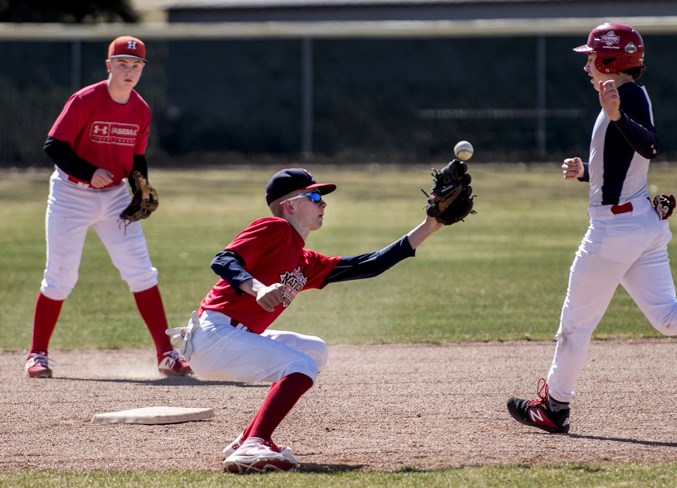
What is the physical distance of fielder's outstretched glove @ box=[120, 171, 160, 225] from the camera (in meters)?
7.45

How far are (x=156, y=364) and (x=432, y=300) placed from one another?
11.1 ft

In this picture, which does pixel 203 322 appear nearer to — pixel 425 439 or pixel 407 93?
pixel 425 439

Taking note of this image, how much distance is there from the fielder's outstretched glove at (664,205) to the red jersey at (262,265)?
1.70 m

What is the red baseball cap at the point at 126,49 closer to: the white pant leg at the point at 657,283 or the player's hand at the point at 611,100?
the player's hand at the point at 611,100

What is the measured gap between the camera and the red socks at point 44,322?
25.0ft

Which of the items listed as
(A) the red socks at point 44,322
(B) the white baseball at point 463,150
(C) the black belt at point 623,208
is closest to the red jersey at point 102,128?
(A) the red socks at point 44,322

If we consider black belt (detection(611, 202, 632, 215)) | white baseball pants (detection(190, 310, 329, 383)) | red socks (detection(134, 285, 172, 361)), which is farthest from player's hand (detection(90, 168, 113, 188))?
black belt (detection(611, 202, 632, 215))

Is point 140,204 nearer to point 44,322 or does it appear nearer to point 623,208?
point 44,322

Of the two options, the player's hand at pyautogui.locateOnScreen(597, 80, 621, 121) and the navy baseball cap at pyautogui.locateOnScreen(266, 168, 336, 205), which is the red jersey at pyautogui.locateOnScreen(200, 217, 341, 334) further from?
the player's hand at pyautogui.locateOnScreen(597, 80, 621, 121)

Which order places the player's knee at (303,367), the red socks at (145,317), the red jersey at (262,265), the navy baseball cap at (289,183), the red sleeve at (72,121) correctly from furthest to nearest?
the red socks at (145,317), the red sleeve at (72,121), the navy baseball cap at (289,183), the red jersey at (262,265), the player's knee at (303,367)

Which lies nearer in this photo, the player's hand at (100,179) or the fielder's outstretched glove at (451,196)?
the fielder's outstretched glove at (451,196)

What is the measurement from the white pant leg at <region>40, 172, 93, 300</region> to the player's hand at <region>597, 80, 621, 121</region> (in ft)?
11.7

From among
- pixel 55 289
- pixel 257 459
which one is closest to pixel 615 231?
pixel 257 459

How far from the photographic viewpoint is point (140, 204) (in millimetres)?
7438
